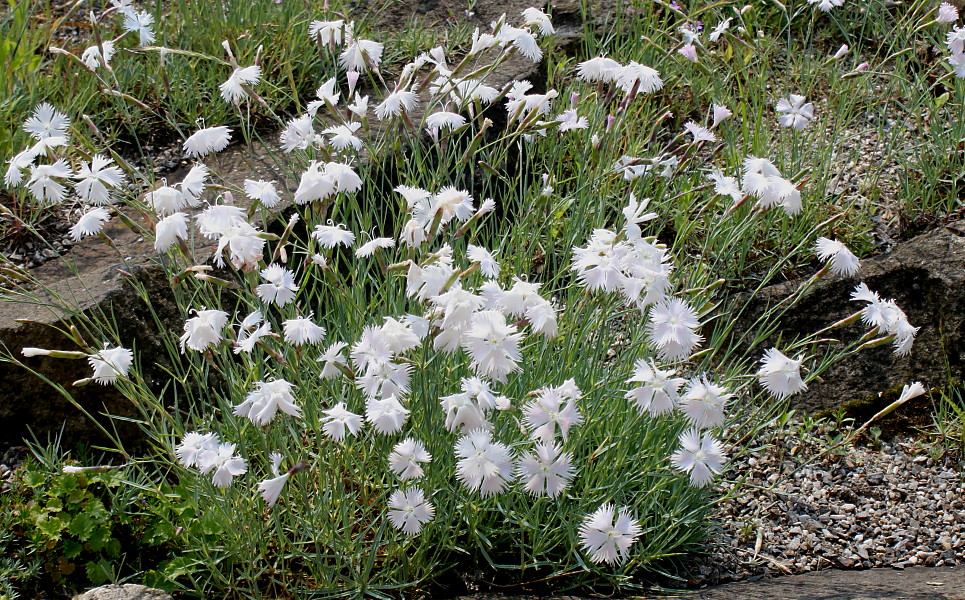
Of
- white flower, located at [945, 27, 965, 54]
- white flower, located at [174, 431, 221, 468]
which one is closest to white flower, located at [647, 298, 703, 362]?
white flower, located at [174, 431, 221, 468]

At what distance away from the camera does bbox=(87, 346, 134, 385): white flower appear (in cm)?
173

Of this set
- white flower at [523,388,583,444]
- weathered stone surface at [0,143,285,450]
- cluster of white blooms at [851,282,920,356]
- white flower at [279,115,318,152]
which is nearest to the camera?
white flower at [523,388,583,444]

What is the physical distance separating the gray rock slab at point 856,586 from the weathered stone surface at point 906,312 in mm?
760

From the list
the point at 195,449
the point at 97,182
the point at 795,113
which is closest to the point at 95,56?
the point at 97,182

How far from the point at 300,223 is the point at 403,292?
0.87 m

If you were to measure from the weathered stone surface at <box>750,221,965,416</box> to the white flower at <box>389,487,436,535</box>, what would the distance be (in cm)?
164

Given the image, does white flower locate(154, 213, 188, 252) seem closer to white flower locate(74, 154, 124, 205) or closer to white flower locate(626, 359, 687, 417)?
white flower locate(74, 154, 124, 205)

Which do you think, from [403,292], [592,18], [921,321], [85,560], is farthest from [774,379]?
[592,18]

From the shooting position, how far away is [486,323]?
1.49 m

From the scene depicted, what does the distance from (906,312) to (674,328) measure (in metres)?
1.70

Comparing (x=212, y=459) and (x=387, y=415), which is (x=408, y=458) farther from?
(x=212, y=459)

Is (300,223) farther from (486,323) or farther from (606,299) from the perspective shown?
(486,323)

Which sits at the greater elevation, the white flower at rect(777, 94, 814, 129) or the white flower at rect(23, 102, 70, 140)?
the white flower at rect(23, 102, 70, 140)

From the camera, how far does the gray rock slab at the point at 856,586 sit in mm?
1832
